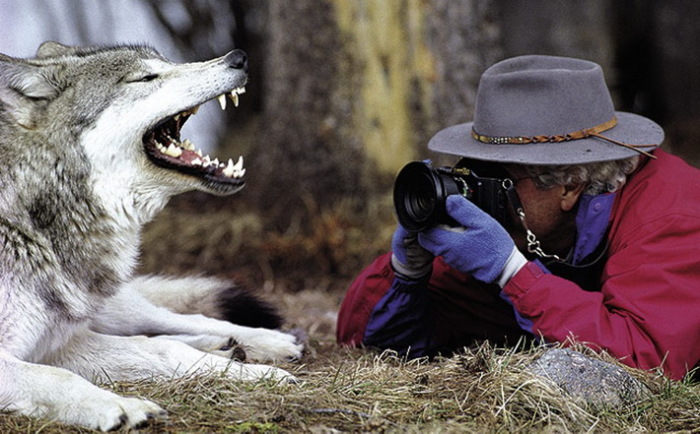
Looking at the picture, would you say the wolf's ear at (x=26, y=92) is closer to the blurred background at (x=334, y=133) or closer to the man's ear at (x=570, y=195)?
the man's ear at (x=570, y=195)

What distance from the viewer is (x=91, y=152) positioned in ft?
10.6

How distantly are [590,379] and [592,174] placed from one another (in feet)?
3.22

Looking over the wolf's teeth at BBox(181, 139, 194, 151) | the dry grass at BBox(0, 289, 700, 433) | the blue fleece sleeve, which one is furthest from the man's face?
the wolf's teeth at BBox(181, 139, 194, 151)

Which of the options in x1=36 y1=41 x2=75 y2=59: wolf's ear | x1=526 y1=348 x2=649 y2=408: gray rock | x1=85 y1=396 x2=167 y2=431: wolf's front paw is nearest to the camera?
x1=85 y1=396 x2=167 y2=431: wolf's front paw

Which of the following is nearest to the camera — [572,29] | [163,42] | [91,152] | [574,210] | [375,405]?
[375,405]

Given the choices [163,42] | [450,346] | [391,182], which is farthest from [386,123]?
[163,42]

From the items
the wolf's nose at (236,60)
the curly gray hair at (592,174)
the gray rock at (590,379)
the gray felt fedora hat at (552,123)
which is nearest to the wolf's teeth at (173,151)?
the wolf's nose at (236,60)

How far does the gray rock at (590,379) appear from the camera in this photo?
2809mm

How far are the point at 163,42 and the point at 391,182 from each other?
192 inches

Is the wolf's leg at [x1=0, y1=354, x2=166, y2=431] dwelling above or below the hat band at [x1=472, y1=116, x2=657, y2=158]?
below

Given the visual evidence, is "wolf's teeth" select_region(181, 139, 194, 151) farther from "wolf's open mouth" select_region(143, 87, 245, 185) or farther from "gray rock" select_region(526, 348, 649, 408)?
"gray rock" select_region(526, 348, 649, 408)

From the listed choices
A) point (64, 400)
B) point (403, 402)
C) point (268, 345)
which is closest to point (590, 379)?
point (403, 402)

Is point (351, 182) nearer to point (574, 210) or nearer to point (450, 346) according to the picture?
point (450, 346)

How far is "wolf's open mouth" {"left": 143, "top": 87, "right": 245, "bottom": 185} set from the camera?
3.33 meters
